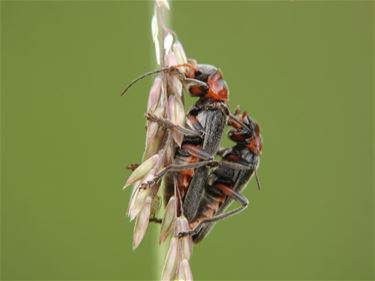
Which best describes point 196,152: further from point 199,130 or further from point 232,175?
point 232,175

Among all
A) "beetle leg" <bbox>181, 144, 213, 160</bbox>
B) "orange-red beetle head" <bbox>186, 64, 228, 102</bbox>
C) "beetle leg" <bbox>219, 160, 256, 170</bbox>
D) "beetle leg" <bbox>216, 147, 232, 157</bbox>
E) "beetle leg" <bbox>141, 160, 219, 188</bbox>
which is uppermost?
"orange-red beetle head" <bbox>186, 64, 228, 102</bbox>

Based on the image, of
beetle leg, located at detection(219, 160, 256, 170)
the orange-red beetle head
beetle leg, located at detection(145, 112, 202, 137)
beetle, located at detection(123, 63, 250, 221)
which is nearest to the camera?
beetle leg, located at detection(145, 112, 202, 137)

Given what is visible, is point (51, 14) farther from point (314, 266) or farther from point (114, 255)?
point (314, 266)

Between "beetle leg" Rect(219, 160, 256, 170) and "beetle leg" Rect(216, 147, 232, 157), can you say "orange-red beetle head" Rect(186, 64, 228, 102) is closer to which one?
"beetle leg" Rect(219, 160, 256, 170)

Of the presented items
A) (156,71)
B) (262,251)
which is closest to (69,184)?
(262,251)

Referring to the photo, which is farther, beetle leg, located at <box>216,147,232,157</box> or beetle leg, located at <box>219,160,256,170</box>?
beetle leg, located at <box>216,147,232,157</box>

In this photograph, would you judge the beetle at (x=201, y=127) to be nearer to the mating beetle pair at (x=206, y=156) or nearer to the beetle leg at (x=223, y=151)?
the mating beetle pair at (x=206, y=156)

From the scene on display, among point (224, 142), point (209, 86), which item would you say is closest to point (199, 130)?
point (209, 86)

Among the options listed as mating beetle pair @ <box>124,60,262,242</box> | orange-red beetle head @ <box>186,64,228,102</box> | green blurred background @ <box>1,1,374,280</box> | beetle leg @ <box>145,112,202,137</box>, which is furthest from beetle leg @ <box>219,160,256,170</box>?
green blurred background @ <box>1,1,374,280</box>
